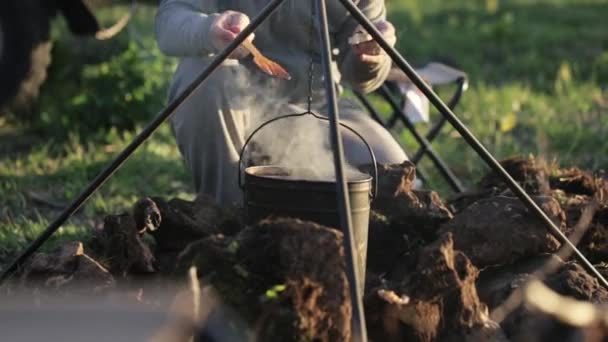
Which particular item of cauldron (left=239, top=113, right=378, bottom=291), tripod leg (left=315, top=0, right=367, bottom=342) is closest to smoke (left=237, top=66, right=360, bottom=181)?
cauldron (left=239, top=113, right=378, bottom=291)

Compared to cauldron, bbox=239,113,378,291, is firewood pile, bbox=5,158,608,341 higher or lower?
lower

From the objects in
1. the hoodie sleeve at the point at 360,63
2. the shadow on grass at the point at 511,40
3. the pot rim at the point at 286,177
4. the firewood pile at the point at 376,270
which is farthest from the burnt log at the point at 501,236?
the shadow on grass at the point at 511,40

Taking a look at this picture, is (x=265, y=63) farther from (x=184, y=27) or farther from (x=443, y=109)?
(x=443, y=109)

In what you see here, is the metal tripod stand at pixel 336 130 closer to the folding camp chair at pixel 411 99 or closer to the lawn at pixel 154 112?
the lawn at pixel 154 112

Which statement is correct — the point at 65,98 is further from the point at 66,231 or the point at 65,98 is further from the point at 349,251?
the point at 349,251

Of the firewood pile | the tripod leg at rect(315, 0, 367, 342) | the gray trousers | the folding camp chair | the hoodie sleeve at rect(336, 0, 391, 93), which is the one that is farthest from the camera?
the folding camp chair

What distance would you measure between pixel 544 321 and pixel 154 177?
9.40 ft

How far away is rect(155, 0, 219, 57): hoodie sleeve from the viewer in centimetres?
309

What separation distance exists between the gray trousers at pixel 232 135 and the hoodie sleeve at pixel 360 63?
0.21 metres

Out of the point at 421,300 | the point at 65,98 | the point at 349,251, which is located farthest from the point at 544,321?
the point at 65,98

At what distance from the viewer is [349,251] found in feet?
A: 7.77

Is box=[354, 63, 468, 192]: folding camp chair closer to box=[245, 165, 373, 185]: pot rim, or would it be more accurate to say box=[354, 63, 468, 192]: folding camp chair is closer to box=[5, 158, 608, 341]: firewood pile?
box=[5, 158, 608, 341]: firewood pile

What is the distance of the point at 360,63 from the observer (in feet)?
12.2

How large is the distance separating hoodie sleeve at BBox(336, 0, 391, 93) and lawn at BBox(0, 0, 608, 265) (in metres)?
0.59
